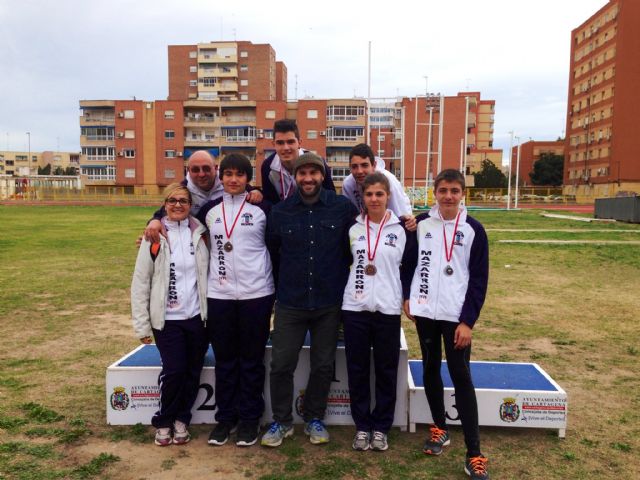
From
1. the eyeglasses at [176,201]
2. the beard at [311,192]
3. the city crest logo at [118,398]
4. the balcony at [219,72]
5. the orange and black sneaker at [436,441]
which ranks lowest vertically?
the orange and black sneaker at [436,441]

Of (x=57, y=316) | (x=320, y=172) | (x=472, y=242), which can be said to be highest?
(x=320, y=172)

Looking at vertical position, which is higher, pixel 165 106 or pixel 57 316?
pixel 165 106

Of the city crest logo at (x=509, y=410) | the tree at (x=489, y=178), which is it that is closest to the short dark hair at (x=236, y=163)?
the city crest logo at (x=509, y=410)

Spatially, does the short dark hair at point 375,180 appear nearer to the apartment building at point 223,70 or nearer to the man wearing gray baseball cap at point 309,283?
the man wearing gray baseball cap at point 309,283

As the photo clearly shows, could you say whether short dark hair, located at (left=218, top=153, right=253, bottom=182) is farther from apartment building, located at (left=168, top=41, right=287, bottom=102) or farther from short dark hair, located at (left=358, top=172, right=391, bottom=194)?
apartment building, located at (left=168, top=41, right=287, bottom=102)

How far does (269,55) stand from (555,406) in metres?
86.9

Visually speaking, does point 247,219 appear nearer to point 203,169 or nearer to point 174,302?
point 203,169

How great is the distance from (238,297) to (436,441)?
1861 millimetres

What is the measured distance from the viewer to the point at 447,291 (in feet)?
11.9

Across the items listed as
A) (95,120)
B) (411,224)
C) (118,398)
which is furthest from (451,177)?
(95,120)

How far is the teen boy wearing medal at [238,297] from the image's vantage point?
158 inches

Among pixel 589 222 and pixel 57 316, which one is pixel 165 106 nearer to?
pixel 589 222

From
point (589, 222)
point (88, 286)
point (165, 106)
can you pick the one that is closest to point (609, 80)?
point (589, 222)

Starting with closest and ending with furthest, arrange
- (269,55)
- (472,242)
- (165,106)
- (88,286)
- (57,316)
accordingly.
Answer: (472,242) → (57,316) → (88,286) → (165,106) → (269,55)
